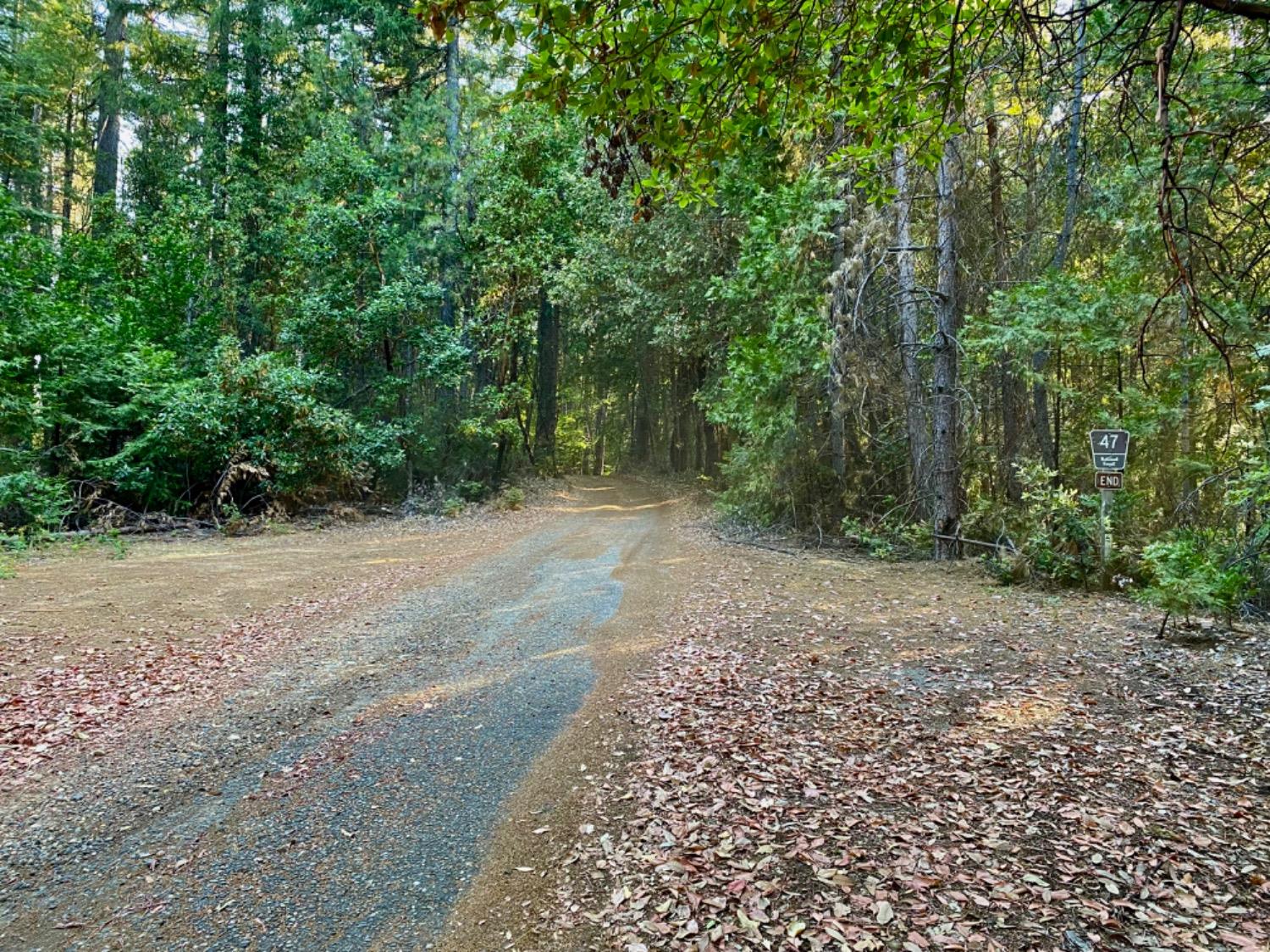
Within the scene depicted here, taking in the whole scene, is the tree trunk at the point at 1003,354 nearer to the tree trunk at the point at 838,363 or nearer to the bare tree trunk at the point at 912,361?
the bare tree trunk at the point at 912,361

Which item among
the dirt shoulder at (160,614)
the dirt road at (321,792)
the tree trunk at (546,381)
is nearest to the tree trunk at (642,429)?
the tree trunk at (546,381)

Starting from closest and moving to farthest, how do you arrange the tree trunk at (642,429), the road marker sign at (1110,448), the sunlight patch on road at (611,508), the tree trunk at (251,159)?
1. the road marker sign at (1110,448)
2. the sunlight patch on road at (611,508)
3. the tree trunk at (251,159)
4. the tree trunk at (642,429)

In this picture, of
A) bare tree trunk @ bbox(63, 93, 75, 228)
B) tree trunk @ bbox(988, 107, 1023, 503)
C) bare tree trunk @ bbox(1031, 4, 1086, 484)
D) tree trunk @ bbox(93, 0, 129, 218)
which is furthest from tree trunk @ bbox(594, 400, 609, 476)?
bare tree trunk @ bbox(1031, 4, 1086, 484)

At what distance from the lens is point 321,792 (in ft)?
13.4

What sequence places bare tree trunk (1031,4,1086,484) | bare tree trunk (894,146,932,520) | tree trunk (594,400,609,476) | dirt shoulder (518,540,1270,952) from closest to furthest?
dirt shoulder (518,540,1270,952) → bare tree trunk (1031,4,1086,484) → bare tree trunk (894,146,932,520) → tree trunk (594,400,609,476)

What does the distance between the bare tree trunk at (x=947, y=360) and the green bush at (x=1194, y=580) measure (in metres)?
4.44

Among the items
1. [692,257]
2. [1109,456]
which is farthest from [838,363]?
[692,257]

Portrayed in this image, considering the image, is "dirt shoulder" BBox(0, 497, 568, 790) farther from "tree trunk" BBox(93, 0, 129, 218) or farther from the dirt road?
"tree trunk" BBox(93, 0, 129, 218)

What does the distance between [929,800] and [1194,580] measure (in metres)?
4.05

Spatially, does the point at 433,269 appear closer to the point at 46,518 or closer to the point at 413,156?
the point at 413,156

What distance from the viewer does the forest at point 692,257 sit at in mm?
3643

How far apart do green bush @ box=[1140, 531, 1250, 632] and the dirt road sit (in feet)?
16.3

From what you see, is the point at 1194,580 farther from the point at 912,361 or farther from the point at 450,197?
the point at 450,197

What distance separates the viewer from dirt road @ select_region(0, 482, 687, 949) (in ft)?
10.0
